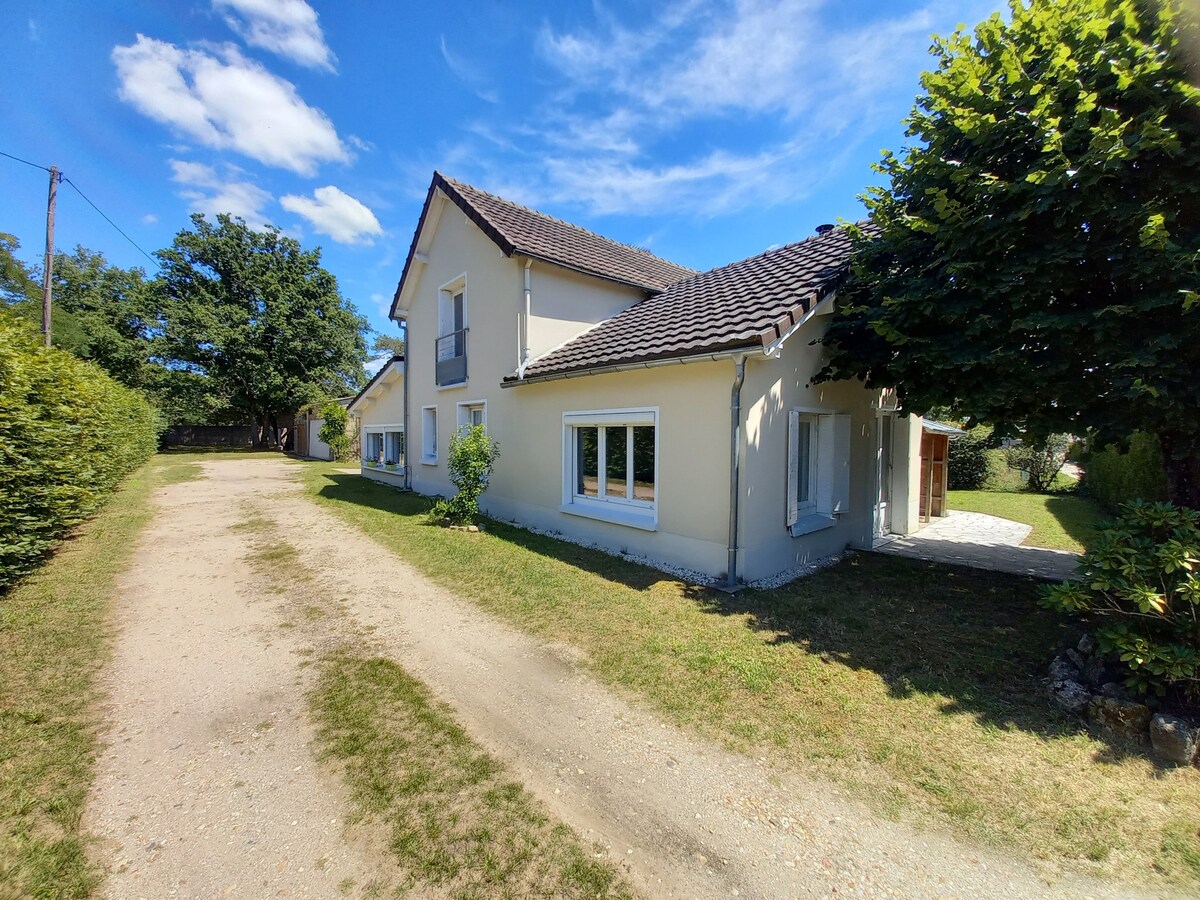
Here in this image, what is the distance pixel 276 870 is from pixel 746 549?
5918 mm

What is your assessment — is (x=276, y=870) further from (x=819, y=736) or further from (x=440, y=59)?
(x=440, y=59)

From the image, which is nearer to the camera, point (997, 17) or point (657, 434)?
point (997, 17)

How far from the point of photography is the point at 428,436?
53.0 feet

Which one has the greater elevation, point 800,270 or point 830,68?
point 830,68

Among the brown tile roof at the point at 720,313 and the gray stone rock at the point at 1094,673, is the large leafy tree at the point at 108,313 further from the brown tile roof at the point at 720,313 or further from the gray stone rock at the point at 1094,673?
the gray stone rock at the point at 1094,673

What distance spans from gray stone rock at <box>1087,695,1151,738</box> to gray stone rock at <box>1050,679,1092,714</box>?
156 millimetres

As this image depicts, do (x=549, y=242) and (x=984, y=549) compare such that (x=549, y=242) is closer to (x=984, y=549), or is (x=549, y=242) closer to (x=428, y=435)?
(x=428, y=435)

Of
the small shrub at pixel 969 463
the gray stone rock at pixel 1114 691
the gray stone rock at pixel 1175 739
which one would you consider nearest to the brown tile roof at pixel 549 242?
the gray stone rock at pixel 1114 691

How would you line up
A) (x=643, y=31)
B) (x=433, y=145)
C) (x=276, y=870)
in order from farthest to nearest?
(x=433, y=145)
(x=643, y=31)
(x=276, y=870)

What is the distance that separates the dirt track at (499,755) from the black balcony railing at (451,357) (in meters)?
9.01

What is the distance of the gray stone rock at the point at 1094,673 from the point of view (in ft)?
13.2

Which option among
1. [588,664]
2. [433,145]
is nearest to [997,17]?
[588,664]

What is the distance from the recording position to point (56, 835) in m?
2.59

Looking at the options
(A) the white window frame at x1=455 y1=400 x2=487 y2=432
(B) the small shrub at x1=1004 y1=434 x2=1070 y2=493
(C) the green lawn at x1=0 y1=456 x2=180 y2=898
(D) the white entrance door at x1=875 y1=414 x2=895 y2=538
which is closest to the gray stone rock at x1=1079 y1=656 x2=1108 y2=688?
(D) the white entrance door at x1=875 y1=414 x2=895 y2=538
